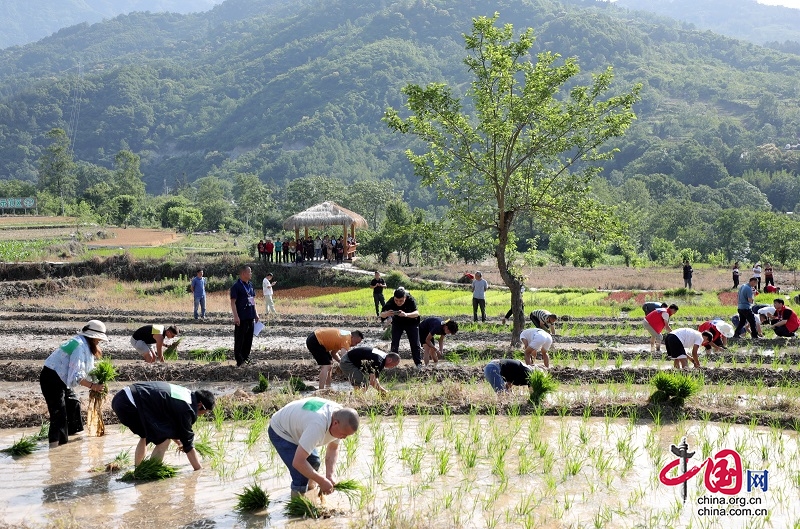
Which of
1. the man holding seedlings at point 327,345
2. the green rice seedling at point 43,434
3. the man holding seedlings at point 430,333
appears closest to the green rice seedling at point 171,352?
the man holding seedlings at point 327,345

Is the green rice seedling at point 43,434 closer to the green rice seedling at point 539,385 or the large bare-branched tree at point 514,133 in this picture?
the green rice seedling at point 539,385

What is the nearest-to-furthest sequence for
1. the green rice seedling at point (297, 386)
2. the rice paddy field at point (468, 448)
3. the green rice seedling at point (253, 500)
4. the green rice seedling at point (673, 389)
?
1. the rice paddy field at point (468, 448)
2. the green rice seedling at point (253, 500)
3. the green rice seedling at point (673, 389)
4. the green rice seedling at point (297, 386)

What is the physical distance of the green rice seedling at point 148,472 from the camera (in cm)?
971

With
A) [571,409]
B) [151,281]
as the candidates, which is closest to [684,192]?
[151,281]

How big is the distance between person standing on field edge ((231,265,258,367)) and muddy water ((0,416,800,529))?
4233mm

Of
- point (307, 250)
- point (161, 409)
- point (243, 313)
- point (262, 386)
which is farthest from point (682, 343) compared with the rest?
point (307, 250)

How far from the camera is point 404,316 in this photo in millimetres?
16281

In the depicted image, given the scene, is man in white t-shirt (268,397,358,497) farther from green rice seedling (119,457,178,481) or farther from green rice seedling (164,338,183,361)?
green rice seedling (164,338,183,361)

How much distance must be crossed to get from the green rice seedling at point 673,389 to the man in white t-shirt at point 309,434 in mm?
6377

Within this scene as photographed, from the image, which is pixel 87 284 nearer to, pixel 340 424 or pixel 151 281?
pixel 151 281

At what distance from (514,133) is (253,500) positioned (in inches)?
510

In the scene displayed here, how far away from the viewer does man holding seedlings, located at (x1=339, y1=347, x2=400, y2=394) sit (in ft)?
42.9

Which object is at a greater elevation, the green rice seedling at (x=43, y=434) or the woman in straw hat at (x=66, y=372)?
the woman in straw hat at (x=66, y=372)

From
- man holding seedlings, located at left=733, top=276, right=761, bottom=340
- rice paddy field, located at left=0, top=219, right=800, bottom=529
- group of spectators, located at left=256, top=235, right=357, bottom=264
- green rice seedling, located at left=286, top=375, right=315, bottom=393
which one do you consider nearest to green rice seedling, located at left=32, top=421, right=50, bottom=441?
rice paddy field, located at left=0, top=219, right=800, bottom=529
